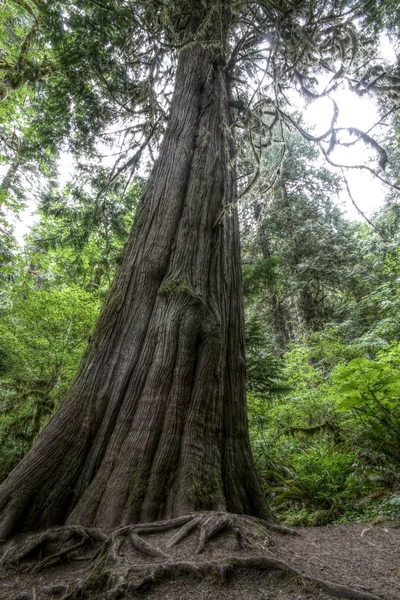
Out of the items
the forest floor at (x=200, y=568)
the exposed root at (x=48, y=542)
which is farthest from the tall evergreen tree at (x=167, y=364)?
the forest floor at (x=200, y=568)

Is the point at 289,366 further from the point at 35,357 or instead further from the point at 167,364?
the point at 167,364

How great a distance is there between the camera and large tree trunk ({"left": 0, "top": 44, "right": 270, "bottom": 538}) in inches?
88.9

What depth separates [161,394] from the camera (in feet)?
8.62

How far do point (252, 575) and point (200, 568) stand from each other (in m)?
0.25

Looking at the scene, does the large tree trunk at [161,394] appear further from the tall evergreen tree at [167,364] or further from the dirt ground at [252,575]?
the dirt ground at [252,575]

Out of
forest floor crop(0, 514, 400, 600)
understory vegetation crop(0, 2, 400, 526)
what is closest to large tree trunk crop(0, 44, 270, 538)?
forest floor crop(0, 514, 400, 600)

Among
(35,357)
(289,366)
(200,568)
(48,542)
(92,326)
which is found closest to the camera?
(200,568)

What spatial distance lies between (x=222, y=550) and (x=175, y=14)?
22.5ft

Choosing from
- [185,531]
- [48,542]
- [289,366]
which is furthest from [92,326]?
[289,366]

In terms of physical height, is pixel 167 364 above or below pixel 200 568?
above

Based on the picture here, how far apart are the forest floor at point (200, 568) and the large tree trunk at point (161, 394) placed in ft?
1.02

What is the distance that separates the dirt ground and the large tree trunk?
398 millimetres

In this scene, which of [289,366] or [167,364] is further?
[289,366]

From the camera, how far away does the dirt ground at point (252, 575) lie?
4.67 feet
